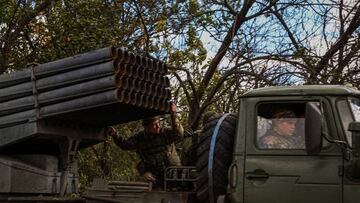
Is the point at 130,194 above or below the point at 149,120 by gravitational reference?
below

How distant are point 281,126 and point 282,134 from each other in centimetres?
7

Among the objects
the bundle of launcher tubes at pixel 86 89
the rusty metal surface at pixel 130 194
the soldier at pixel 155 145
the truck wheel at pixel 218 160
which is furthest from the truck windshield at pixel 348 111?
the soldier at pixel 155 145

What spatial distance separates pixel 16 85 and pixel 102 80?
1042 millimetres

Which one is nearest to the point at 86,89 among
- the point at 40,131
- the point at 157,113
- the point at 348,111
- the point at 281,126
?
the point at 40,131

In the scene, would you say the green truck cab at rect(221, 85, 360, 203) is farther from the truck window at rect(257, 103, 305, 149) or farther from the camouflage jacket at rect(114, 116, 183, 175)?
the camouflage jacket at rect(114, 116, 183, 175)

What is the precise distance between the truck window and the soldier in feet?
6.46

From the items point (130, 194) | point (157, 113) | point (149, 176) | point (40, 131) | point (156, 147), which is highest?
point (157, 113)

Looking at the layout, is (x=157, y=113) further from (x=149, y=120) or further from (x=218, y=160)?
(x=218, y=160)

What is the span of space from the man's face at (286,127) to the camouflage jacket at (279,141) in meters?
0.03

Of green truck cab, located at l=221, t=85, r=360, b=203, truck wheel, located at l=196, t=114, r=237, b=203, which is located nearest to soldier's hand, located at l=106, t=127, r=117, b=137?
truck wheel, located at l=196, t=114, r=237, b=203

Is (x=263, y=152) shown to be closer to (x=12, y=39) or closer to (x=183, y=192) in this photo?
(x=183, y=192)

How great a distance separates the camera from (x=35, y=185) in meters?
6.21

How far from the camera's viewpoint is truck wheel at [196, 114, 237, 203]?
5.45 metres

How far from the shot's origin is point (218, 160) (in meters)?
5.45
